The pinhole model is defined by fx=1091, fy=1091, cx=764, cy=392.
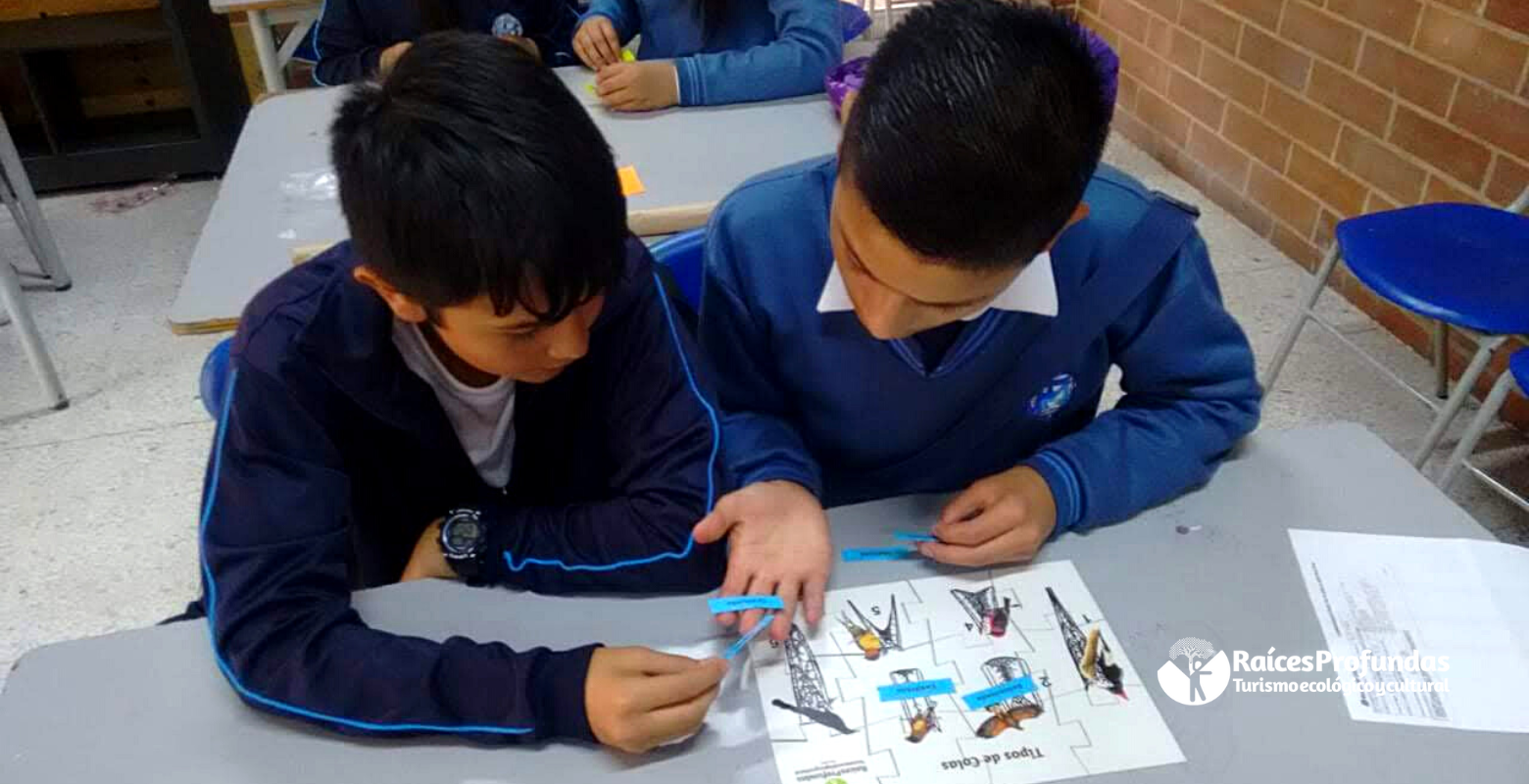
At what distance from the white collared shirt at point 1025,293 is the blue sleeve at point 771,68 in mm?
978

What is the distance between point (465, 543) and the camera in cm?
96

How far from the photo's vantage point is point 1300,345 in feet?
8.06

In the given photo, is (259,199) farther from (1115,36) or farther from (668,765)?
(1115,36)

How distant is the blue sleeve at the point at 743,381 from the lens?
101 centimetres

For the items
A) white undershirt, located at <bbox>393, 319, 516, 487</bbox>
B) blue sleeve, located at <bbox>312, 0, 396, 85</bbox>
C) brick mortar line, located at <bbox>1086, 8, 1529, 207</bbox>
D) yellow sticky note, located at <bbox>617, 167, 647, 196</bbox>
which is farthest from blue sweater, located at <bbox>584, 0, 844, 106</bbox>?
brick mortar line, located at <bbox>1086, 8, 1529, 207</bbox>

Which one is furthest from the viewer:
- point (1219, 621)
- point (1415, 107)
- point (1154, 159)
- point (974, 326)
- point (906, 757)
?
point (1154, 159)

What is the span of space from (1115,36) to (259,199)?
2.75 m

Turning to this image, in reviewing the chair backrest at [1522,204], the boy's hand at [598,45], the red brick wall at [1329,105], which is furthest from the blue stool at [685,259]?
the red brick wall at [1329,105]

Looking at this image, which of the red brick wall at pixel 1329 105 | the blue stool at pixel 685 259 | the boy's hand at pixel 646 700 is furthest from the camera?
the red brick wall at pixel 1329 105

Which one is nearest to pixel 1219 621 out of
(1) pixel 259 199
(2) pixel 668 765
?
(2) pixel 668 765

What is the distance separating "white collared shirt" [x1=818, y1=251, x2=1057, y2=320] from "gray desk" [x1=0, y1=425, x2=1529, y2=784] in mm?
189

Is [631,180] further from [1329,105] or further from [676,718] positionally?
[1329,105]

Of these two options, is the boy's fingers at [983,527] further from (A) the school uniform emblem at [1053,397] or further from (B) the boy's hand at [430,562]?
(B) the boy's hand at [430,562]

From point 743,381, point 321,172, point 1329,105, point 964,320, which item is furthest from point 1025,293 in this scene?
point 1329,105
